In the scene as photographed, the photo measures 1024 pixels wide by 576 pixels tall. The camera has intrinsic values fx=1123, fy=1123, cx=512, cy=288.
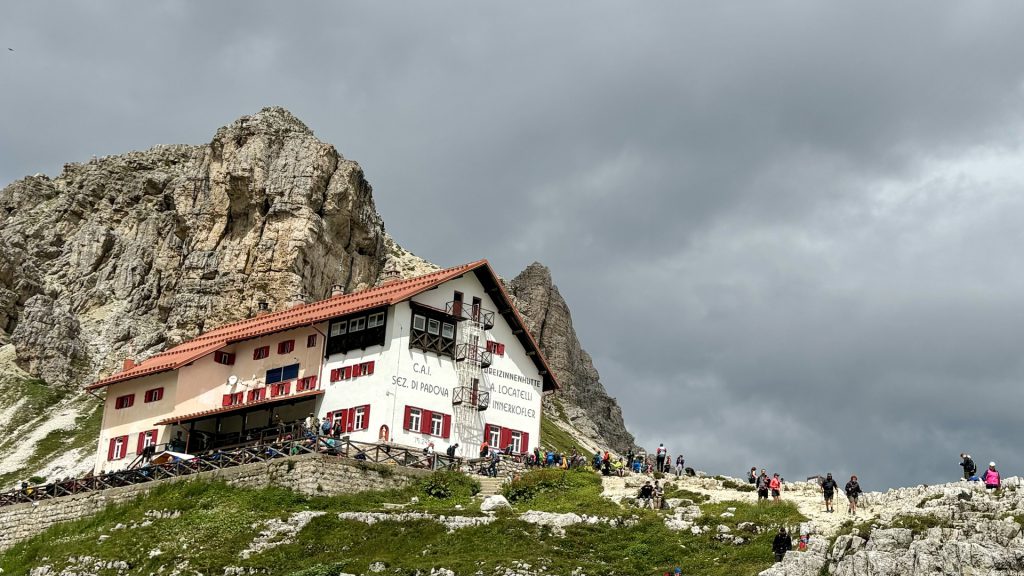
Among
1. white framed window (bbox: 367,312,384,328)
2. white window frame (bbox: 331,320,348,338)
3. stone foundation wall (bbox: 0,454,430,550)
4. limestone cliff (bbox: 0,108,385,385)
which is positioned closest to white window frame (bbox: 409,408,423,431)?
white framed window (bbox: 367,312,384,328)

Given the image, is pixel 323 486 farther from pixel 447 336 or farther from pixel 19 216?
pixel 19 216

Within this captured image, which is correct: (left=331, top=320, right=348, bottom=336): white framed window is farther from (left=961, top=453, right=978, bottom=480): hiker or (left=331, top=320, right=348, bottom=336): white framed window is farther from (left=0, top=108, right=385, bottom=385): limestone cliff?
(left=0, top=108, right=385, bottom=385): limestone cliff

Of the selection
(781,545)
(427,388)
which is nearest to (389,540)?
(781,545)

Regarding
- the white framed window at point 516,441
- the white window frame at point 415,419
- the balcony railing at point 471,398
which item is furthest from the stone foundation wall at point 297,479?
the white framed window at point 516,441

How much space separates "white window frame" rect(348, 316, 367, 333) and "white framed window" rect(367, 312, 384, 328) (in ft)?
1.21

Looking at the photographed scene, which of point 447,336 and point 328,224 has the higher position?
point 328,224

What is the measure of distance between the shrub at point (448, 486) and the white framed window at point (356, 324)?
14.4 metres

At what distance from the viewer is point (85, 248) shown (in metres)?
165

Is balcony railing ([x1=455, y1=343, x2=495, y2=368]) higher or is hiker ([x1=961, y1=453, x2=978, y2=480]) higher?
balcony railing ([x1=455, y1=343, x2=495, y2=368])

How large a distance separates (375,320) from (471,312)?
22.1ft

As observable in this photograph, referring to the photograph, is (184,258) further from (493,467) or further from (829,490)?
(829,490)

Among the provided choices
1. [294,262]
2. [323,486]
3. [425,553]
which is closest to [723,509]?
[425,553]

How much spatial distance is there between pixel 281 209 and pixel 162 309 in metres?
21.5

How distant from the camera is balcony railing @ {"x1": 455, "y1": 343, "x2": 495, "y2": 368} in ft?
233
